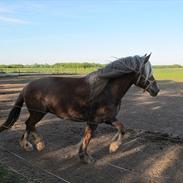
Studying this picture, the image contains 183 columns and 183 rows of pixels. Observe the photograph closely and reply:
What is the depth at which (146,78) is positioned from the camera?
7.05m

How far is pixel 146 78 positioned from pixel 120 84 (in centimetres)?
50

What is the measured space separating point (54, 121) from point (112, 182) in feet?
20.3

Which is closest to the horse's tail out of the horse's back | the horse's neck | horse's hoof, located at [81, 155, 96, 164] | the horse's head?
the horse's back

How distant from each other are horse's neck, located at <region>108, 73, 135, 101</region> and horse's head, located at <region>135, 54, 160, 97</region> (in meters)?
0.15

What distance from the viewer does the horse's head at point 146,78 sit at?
696 cm

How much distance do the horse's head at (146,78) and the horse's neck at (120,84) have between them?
0.15 m

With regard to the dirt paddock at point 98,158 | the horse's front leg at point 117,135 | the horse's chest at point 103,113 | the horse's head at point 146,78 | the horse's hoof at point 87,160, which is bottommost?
A: the dirt paddock at point 98,158

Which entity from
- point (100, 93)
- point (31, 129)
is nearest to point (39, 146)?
point (31, 129)

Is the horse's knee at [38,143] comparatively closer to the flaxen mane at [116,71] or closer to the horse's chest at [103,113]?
the horse's chest at [103,113]

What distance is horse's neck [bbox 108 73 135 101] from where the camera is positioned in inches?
278

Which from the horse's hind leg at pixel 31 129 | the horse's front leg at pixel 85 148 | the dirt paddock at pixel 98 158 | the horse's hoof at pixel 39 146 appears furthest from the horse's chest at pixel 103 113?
the horse's hoof at pixel 39 146

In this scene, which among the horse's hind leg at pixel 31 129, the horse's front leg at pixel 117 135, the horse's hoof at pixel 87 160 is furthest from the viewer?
the horse's hind leg at pixel 31 129

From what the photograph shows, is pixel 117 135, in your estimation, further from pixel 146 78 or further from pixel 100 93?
pixel 146 78

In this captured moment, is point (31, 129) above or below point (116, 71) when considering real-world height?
below
